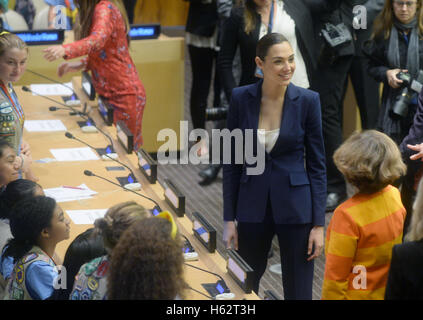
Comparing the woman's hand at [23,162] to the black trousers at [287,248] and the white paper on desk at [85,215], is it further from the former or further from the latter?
the black trousers at [287,248]

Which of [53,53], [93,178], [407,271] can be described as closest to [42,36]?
[53,53]

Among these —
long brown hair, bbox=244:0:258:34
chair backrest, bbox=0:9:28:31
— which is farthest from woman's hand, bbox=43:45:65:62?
chair backrest, bbox=0:9:28:31

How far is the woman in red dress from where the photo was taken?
13.9 feet

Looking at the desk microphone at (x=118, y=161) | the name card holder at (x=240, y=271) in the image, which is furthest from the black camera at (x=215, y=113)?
the name card holder at (x=240, y=271)

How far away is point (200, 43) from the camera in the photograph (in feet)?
20.2

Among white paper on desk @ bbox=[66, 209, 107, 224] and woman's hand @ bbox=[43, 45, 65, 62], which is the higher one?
woman's hand @ bbox=[43, 45, 65, 62]

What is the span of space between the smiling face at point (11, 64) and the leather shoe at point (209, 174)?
237cm

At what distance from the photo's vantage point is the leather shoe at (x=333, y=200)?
211 inches

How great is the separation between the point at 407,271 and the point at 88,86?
142 inches

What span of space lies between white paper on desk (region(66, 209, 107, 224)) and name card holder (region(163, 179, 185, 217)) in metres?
0.33

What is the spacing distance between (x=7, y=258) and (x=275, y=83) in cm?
131

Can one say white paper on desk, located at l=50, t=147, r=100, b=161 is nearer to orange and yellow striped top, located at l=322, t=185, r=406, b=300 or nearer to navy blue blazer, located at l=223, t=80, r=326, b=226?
navy blue blazer, located at l=223, t=80, r=326, b=226

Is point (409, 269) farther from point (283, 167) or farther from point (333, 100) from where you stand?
point (333, 100)
